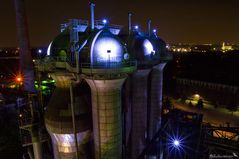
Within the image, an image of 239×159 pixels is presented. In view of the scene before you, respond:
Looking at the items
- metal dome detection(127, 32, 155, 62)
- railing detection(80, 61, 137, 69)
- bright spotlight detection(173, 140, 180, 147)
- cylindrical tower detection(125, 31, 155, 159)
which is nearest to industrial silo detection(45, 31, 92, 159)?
railing detection(80, 61, 137, 69)

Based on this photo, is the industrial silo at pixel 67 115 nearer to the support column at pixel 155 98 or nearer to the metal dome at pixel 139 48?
the metal dome at pixel 139 48

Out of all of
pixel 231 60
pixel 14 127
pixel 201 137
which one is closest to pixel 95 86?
pixel 201 137

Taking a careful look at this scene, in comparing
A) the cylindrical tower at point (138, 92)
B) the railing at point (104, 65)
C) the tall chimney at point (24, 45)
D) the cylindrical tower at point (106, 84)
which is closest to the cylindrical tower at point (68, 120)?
the cylindrical tower at point (106, 84)

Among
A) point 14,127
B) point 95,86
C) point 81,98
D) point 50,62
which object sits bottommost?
point 14,127

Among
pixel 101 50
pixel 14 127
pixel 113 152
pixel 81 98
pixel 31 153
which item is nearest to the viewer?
pixel 101 50

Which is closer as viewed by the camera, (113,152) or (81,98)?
(113,152)

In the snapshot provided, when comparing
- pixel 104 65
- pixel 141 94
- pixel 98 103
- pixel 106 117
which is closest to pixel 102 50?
pixel 104 65

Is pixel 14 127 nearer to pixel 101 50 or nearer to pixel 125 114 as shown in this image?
pixel 125 114
